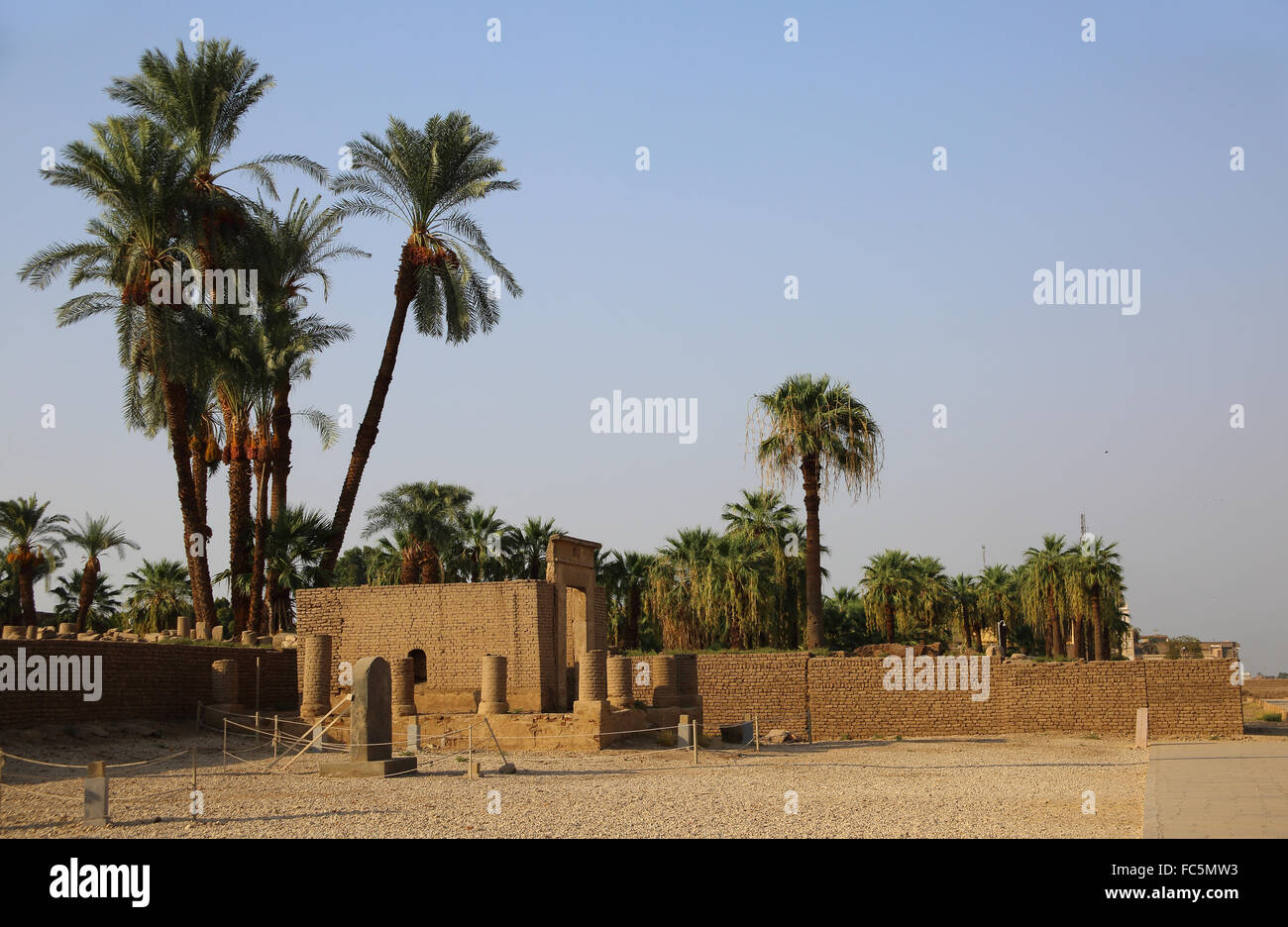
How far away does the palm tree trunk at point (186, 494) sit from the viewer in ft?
89.7

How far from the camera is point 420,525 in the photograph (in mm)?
39250

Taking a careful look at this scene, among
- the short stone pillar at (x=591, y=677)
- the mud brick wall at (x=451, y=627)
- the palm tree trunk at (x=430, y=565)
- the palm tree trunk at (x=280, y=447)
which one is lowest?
the short stone pillar at (x=591, y=677)

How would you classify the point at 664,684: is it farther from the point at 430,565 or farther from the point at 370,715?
the point at 430,565

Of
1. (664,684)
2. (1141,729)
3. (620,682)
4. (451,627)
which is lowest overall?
(1141,729)

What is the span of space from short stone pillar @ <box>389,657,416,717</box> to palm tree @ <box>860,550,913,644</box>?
23.9 metres

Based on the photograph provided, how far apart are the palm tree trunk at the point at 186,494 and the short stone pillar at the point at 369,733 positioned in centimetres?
1216

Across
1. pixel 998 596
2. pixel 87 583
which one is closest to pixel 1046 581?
pixel 998 596

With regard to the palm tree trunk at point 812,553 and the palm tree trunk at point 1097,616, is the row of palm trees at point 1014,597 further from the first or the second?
the palm tree trunk at point 812,553

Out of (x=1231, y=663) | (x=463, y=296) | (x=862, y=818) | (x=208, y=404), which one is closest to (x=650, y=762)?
(x=862, y=818)

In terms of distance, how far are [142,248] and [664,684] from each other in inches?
602

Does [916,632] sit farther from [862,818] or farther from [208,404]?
[862,818]

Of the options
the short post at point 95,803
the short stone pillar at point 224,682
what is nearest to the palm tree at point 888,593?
the short stone pillar at point 224,682

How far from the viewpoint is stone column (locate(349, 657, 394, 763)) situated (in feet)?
56.4
